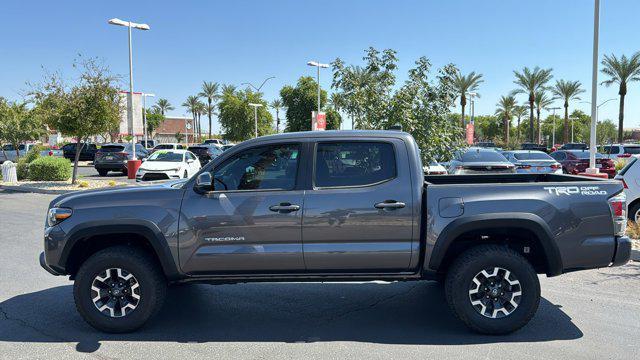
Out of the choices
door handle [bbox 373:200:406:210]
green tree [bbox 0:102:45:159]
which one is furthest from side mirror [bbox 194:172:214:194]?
green tree [bbox 0:102:45:159]

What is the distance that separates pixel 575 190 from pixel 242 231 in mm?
2999

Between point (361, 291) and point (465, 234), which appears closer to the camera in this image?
point (465, 234)

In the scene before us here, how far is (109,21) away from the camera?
20859 mm

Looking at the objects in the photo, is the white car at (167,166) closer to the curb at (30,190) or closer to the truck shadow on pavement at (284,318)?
the curb at (30,190)

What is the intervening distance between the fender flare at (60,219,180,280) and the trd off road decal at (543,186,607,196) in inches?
136

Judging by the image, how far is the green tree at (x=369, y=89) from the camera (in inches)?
454

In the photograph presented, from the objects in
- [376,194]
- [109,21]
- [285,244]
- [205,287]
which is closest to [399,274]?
[376,194]

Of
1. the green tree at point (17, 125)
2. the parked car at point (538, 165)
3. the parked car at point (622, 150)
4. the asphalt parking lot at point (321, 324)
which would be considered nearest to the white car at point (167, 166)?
the green tree at point (17, 125)

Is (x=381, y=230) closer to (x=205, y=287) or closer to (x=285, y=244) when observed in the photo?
(x=285, y=244)

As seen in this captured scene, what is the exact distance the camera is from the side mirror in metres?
4.63

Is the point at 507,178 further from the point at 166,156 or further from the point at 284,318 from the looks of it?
the point at 166,156

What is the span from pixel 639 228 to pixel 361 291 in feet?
17.5

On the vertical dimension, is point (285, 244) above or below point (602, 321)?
above

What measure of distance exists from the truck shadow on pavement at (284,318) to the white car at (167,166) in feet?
36.4
